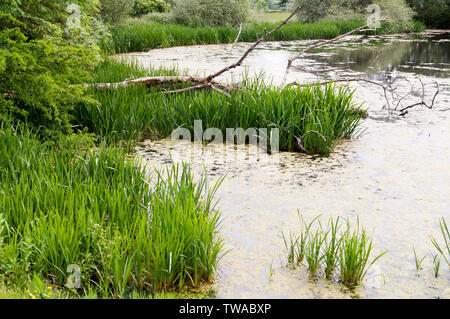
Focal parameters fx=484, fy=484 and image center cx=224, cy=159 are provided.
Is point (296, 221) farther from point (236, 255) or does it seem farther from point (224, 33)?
point (224, 33)

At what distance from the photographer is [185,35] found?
11.1 m

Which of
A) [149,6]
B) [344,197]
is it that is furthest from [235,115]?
[149,6]

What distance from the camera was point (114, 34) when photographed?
32.1ft

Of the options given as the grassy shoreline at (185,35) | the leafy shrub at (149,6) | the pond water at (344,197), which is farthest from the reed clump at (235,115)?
the leafy shrub at (149,6)

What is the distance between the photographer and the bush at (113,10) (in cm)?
1084

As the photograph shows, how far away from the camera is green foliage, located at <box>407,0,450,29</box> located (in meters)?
19.4

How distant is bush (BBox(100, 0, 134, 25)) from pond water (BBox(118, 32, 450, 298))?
730 cm

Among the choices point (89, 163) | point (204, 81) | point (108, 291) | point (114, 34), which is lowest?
point (108, 291)

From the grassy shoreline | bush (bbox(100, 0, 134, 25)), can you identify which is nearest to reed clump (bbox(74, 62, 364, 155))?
the grassy shoreline

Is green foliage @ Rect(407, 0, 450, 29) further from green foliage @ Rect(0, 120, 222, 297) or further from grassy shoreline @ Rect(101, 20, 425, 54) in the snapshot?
green foliage @ Rect(0, 120, 222, 297)

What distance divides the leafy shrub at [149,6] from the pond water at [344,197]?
48.3 ft

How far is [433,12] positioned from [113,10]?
1427 centimetres

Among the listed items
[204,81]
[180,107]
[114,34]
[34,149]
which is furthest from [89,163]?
[114,34]
